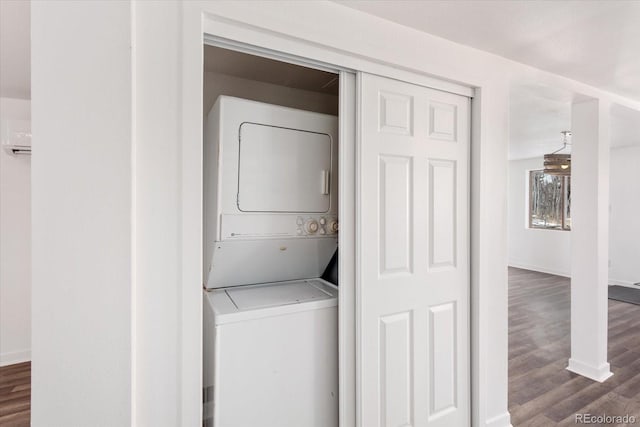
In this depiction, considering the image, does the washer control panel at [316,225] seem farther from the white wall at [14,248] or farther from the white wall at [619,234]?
the white wall at [619,234]

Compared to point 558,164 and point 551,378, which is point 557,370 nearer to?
point 551,378

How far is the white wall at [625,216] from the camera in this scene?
5.26m

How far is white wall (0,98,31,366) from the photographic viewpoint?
297 cm

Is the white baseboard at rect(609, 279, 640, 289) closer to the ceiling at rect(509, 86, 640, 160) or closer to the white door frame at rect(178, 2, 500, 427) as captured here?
the ceiling at rect(509, 86, 640, 160)

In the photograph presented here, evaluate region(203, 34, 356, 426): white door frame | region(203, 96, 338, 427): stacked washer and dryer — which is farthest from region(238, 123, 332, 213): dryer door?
region(203, 34, 356, 426): white door frame

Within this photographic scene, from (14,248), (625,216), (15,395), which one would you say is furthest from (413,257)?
(625,216)

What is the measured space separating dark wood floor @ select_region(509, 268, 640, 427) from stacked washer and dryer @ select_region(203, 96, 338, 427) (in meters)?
1.54

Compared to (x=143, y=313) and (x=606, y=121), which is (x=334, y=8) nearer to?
(x=143, y=313)

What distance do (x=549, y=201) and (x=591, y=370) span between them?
4.85 metres

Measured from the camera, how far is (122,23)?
1.05 meters

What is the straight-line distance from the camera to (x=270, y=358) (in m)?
1.48

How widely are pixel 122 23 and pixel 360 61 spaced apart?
961 millimetres

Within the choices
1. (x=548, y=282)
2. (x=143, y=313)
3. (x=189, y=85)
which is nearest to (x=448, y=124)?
(x=189, y=85)

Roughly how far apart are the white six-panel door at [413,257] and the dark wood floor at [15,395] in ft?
7.82
